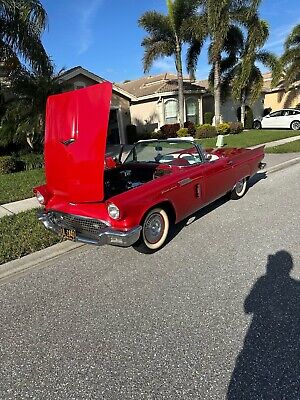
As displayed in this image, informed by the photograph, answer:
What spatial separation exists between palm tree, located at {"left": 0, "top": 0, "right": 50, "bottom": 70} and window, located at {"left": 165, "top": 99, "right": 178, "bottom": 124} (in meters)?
12.0

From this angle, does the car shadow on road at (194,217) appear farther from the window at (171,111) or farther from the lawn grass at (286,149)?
the window at (171,111)

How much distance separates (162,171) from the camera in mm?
4582

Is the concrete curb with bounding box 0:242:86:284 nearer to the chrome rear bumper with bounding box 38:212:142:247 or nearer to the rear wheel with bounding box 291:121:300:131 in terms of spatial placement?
the chrome rear bumper with bounding box 38:212:142:247

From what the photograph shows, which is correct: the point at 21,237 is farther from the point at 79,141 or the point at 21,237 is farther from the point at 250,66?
the point at 250,66

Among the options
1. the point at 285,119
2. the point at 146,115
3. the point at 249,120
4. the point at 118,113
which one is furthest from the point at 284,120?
the point at 118,113

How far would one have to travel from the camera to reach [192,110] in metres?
22.8

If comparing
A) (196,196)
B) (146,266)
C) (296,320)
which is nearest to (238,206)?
(196,196)

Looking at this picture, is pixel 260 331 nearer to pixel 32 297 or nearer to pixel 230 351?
pixel 230 351

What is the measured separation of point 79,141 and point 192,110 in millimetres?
20727

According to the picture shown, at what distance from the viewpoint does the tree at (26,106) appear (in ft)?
35.6

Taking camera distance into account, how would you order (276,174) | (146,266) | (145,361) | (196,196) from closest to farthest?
(145,361)
(146,266)
(196,196)
(276,174)

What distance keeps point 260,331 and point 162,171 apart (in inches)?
104

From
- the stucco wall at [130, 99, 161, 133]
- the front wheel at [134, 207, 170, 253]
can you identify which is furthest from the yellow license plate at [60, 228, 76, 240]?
the stucco wall at [130, 99, 161, 133]

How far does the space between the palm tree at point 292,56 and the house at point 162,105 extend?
776 cm
